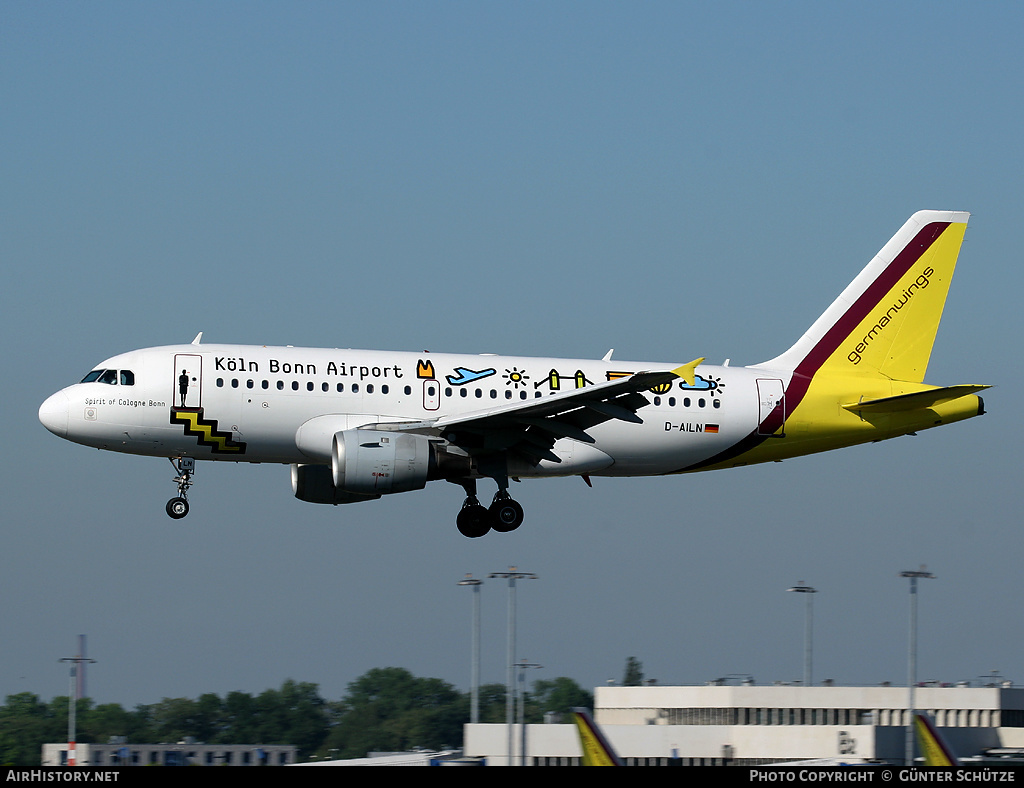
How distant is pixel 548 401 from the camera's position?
120ft

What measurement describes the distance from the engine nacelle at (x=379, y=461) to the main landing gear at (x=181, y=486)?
15.1 ft

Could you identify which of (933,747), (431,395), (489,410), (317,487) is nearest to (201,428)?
(317,487)

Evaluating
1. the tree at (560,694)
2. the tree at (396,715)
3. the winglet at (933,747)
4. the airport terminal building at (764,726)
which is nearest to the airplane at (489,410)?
the winglet at (933,747)

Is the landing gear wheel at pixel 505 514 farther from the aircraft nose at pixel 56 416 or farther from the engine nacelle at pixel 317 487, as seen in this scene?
the aircraft nose at pixel 56 416

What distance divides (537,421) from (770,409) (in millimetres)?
8083

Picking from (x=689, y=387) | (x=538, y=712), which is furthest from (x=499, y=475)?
(x=538, y=712)

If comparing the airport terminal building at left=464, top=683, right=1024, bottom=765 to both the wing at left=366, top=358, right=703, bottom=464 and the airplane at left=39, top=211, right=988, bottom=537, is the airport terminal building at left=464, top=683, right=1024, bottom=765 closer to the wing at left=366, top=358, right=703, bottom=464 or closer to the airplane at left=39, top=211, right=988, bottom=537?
the airplane at left=39, top=211, right=988, bottom=537

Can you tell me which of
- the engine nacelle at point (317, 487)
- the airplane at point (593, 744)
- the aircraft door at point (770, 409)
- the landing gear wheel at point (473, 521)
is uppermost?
the aircraft door at point (770, 409)

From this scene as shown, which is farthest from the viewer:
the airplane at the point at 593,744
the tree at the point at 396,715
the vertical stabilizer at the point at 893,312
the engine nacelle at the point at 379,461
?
the tree at the point at 396,715

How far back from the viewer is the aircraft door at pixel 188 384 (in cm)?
3797

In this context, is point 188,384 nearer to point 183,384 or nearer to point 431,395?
A: point 183,384

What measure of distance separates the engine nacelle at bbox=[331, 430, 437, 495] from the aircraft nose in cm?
751

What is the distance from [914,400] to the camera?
41.7 meters

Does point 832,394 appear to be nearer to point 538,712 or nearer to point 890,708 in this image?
point 890,708
